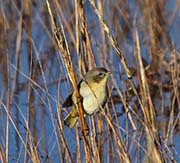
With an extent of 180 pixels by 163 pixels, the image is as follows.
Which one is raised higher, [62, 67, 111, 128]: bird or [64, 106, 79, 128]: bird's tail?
[62, 67, 111, 128]: bird

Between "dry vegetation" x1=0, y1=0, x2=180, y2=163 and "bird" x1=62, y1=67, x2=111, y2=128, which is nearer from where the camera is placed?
"bird" x1=62, y1=67, x2=111, y2=128

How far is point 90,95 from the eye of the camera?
3574 millimetres

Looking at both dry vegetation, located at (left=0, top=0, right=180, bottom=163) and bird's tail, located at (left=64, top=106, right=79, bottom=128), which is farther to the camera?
dry vegetation, located at (left=0, top=0, right=180, bottom=163)

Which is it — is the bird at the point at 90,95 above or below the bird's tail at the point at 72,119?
above

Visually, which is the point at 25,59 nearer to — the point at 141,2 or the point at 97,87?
the point at 141,2

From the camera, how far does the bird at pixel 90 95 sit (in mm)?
3541

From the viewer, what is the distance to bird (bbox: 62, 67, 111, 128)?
3.54m

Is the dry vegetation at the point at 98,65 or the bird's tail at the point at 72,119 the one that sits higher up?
the dry vegetation at the point at 98,65

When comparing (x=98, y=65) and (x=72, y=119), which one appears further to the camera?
(x=98, y=65)

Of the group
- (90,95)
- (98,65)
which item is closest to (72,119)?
(90,95)

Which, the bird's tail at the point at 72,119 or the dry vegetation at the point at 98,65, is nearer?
the bird's tail at the point at 72,119

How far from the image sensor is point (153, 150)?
10.6 feet

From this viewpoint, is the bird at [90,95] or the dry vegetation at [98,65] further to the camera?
the dry vegetation at [98,65]

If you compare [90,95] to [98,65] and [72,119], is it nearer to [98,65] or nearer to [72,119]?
[72,119]
